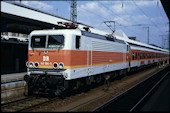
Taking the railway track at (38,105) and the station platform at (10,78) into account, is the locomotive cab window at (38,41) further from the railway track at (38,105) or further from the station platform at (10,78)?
the station platform at (10,78)

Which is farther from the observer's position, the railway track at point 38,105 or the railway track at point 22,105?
the railway track at point 38,105

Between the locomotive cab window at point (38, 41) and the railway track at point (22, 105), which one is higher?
the locomotive cab window at point (38, 41)

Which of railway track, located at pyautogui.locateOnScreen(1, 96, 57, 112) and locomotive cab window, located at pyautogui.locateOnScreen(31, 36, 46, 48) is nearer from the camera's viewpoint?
railway track, located at pyautogui.locateOnScreen(1, 96, 57, 112)

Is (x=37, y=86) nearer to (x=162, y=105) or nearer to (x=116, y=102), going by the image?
(x=116, y=102)

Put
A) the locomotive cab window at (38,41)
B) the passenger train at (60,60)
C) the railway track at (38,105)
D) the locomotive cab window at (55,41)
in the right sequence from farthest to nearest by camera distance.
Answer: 1. the locomotive cab window at (38,41)
2. the locomotive cab window at (55,41)
3. the passenger train at (60,60)
4. the railway track at (38,105)

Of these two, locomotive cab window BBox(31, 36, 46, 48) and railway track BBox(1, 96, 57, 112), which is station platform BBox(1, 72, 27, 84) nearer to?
railway track BBox(1, 96, 57, 112)

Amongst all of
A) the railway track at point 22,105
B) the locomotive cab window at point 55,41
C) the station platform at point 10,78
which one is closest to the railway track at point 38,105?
the railway track at point 22,105

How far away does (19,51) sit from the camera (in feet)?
64.1

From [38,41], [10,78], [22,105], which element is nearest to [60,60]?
[38,41]

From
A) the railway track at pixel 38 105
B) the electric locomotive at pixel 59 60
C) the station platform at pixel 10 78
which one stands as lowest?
the railway track at pixel 38 105

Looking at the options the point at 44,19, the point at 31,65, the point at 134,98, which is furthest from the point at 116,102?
the point at 44,19

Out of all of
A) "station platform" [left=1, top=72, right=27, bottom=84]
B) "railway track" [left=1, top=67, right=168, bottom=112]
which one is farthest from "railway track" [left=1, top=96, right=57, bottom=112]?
"station platform" [left=1, top=72, right=27, bottom=84]

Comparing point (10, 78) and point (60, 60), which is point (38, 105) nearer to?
point (60, 60)

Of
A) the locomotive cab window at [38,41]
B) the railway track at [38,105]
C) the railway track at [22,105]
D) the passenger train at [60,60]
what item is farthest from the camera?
the locomotive cab window at [38,41]
